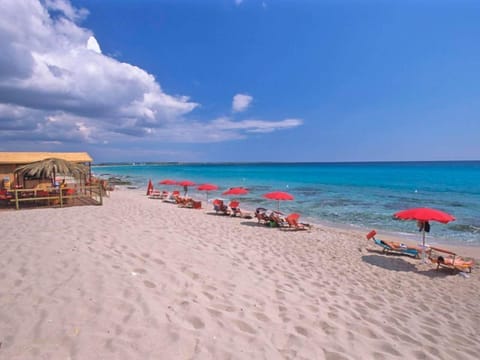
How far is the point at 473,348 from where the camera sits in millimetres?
3551

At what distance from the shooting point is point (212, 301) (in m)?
3.89

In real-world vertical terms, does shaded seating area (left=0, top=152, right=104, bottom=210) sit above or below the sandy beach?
above

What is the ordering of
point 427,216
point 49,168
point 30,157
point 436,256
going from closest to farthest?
point 427,216 → point 436,256 → point 49,168 → point 30,157

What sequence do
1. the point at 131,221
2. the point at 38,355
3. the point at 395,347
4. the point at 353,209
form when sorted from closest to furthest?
the point at 38,355, the point at 395,347, the point at 131,221, the point at 353,209

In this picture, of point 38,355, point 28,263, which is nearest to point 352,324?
point 38,355

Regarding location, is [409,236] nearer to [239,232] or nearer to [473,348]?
[239,232]

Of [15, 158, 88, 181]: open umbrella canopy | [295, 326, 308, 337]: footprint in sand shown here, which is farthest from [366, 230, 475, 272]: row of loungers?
[15, 158, 88, 181]: open umbrella canopy

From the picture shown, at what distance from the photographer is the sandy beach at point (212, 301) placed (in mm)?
2875

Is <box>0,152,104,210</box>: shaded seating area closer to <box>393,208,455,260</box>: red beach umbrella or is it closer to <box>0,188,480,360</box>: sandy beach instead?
<box>0,188,480,360</box>: sandy beach

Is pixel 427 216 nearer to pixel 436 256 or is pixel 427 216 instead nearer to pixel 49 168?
pixel 436 256

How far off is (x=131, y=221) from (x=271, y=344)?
7.08 metres

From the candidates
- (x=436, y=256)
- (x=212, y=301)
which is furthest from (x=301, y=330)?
(x=436, y=256)

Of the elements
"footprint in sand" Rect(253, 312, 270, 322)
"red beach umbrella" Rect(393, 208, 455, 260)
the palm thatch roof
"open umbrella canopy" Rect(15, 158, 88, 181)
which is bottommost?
"footprint in sand" Rect(253, 312, 270, 322)

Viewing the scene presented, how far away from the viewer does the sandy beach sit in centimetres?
288
